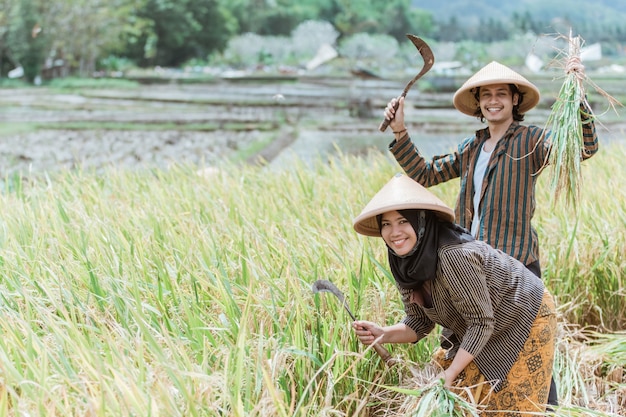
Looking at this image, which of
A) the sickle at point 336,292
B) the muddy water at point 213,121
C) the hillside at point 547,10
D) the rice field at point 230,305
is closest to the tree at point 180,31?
the muddy water at point 213,121

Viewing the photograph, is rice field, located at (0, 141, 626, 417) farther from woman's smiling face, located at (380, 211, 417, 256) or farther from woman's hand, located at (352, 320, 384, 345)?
woman's smiling face, located at (380, 211, 417, 256)

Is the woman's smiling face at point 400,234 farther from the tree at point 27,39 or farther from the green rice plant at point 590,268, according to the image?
the tree at point 27,39

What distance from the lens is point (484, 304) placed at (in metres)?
1.57

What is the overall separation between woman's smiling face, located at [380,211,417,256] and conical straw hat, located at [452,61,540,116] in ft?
1.74

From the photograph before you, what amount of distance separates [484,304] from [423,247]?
17 centimetres

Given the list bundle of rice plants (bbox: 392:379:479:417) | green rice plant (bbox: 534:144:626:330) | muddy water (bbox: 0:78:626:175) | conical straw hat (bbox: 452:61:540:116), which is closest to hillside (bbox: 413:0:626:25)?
muddy water (bbox: 0:78:626:175)

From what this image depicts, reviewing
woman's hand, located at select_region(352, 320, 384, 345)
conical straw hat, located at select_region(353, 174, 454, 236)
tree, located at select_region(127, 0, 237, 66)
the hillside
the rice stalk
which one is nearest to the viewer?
conical straw hat, located at select_region(353, 174, 454, 236)

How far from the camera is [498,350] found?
1.69 meters

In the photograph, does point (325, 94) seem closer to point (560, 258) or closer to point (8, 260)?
point (560, 258)

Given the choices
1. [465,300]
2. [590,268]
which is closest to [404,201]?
[465,300]

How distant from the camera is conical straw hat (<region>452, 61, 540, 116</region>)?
194cm

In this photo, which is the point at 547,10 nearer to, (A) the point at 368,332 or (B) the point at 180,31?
(B) the point at 180,31

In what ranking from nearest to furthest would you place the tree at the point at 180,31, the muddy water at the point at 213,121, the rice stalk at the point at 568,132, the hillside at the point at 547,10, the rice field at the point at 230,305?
the rice field at the point at 230,305, the rice stalk at the point at 568,132, the muddy water at the point at 213,121, the tree at the point at 180,31, the hillside at the point at 547,10

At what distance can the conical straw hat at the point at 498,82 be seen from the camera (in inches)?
Result: 76.4
